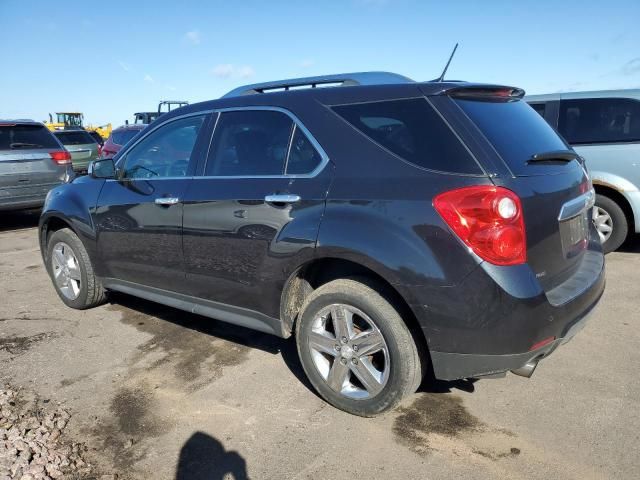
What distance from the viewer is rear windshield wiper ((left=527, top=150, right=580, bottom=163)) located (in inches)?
106

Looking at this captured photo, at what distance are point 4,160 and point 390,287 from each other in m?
7.91

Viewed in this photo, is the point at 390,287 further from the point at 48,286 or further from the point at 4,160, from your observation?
the point at 4,160

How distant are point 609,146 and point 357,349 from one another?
15.0 feet

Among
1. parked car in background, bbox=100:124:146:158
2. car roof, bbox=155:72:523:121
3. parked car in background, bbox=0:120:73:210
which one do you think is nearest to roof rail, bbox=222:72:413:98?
car roof, bbox=155:72:523:121

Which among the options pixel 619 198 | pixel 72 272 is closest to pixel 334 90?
pixel 72 272

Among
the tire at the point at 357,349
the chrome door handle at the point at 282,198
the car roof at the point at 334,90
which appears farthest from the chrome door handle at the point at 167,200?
the tire at the point at 357,349

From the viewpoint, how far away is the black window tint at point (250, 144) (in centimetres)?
316

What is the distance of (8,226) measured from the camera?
32.0 ft

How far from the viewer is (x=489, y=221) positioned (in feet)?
7.75

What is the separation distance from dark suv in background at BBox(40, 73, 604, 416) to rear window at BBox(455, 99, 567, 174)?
11 millimetres

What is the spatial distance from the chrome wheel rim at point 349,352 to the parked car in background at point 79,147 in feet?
47.6

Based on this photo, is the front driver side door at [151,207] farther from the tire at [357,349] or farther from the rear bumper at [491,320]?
the rear bumper at [491,320]

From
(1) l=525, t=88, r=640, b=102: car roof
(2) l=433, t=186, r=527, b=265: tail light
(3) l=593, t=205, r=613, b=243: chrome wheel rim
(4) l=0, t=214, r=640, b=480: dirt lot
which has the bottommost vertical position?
(4) l=0, t=214, r=640, b=480: dirt lot

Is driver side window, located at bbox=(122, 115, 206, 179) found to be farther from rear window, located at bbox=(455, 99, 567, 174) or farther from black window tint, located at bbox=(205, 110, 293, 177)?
rear window, located at bbox=(455, 99, 567, 174)
